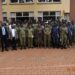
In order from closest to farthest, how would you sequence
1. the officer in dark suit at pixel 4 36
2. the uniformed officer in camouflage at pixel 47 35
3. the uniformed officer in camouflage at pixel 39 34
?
1. the officer in dark suit at pixel 4 36
2. the uniformed officer in camouflage at pixel 47 35
3. the uniformed officer in camouflage at pixel 39 34

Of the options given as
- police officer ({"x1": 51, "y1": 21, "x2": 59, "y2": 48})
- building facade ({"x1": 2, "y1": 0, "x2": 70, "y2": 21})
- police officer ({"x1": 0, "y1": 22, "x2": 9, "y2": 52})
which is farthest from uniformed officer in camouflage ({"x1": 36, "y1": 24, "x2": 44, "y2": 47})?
building facade ({"x1": 2, "y1": 0, "x2": 70, "y2": 21})

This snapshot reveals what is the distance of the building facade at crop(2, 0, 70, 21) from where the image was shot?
2053 inches

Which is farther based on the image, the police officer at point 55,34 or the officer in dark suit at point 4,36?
the police officer at point 55,34

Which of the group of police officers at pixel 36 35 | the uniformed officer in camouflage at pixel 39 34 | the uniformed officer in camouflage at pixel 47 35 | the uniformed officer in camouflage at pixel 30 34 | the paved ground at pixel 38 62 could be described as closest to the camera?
the paved ground at pixel 38 62

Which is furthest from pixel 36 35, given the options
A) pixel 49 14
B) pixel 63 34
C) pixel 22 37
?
pixel 49 14

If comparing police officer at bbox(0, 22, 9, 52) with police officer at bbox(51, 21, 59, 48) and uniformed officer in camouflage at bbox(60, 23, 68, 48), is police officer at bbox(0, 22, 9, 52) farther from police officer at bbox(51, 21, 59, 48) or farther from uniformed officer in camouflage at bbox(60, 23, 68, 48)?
uniformed officer in camouflage at bbox(60, 23, 68, 48)

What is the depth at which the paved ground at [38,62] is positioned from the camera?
61.4 ft

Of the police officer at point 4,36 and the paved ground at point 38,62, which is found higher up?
the police officer at point 4,36

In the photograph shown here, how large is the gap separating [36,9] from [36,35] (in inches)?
987

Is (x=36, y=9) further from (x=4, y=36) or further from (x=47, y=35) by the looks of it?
(x=4, y=36)

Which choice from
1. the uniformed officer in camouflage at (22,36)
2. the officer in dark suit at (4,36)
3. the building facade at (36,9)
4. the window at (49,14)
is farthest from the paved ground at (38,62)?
the building facade at (36,9)

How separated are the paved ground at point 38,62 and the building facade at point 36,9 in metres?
25.4

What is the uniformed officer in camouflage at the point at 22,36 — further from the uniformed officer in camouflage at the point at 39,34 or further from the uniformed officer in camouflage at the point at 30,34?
the uniformed officer in camouflage at the point at 39,34

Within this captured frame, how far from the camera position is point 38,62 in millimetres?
21562
